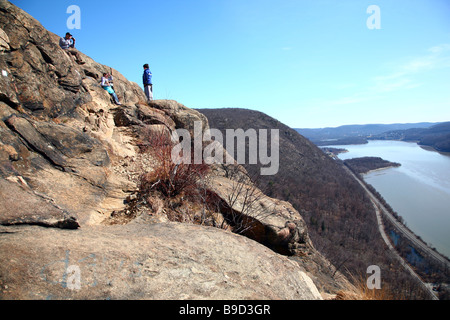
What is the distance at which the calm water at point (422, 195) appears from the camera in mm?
50463

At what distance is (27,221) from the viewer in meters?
2.69

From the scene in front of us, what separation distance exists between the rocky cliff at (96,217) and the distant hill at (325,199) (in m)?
29.4

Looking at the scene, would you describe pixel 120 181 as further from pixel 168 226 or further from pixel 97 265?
pixel 97 265

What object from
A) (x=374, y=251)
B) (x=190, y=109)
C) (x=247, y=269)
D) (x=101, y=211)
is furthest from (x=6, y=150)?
(x=374, y=251)

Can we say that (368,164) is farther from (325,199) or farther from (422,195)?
(325,199)

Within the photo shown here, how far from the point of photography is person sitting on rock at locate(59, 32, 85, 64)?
9031 millimetres

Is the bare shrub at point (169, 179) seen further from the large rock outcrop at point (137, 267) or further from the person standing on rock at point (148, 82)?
the person standing on rock at point (148, 82)

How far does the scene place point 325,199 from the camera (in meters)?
65.2

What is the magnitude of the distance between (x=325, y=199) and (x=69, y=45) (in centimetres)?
6673

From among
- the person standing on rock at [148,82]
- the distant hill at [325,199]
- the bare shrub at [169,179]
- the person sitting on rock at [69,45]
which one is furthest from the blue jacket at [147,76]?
the distant hill at [325,199]

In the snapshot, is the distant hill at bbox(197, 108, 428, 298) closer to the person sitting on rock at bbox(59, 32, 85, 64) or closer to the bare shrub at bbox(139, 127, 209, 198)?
the person sitting on rock at bbox(59, 32, 85, 64)
